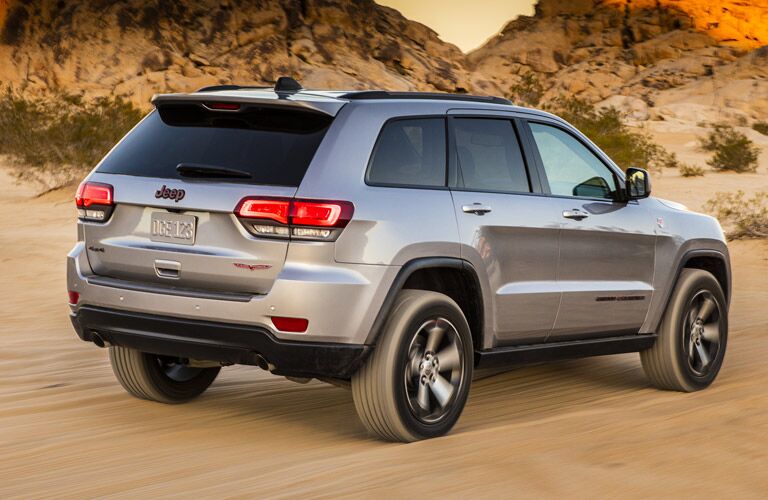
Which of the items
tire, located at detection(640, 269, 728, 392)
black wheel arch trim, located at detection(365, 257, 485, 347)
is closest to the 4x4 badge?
black wheel arch trim, located at detection(365, 257, 485, 347)

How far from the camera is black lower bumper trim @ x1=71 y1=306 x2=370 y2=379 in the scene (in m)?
5.35

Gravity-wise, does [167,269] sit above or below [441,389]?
above

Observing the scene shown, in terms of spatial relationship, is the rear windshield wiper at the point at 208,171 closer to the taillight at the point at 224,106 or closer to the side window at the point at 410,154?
the taillight at the point at 224,106

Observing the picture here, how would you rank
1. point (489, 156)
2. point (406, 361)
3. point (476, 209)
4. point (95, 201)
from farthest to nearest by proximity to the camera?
point (489, 156) → point (476, 209) → point (95, 201) → point (406, 361)

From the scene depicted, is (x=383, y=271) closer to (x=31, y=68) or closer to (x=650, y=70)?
(x=31, y=68)

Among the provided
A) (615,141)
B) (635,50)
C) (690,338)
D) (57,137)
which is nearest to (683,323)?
(690,338)

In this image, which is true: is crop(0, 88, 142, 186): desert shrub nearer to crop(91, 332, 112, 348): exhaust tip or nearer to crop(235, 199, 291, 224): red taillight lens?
crop(91, 332, 112, 348): exhaust tip

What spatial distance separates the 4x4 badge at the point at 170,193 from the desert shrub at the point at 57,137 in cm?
2238

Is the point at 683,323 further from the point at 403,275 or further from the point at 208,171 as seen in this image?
the point at 208,171

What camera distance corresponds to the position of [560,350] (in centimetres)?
671

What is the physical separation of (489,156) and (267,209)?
152 cm

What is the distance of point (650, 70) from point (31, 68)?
44.9m

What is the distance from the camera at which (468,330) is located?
594 cm

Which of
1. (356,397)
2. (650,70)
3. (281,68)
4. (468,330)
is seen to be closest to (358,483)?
(356,397)
